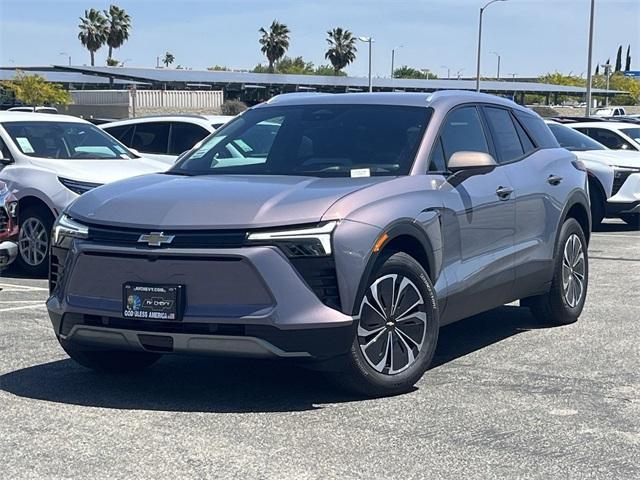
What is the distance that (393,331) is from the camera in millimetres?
5727

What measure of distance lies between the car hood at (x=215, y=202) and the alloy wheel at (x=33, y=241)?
4768mm

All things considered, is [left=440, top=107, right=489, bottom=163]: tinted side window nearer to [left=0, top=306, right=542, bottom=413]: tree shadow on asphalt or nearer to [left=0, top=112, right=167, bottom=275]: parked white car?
[left=0, top=306, right=542, bottom=413]: tree shadow on asphalt

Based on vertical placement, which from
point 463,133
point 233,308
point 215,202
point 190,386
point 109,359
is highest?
point 463,133

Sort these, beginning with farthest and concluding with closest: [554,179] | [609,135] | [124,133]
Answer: [609,135], [124,133], [554,179]

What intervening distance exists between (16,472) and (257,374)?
206cm

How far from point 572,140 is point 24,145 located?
30.0 ft

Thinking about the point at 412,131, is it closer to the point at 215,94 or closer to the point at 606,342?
the point at 606,342

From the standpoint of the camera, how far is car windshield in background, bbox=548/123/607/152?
1666 cm

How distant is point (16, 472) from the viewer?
14.7 feet

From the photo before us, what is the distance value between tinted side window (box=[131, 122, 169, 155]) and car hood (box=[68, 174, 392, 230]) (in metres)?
8.83

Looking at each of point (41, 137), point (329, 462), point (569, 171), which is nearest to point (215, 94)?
point (41, 137)

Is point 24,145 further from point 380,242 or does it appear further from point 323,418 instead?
point 323,418

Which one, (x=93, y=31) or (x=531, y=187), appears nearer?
(x=531, y=187)

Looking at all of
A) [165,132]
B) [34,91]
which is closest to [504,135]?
[165,132]
